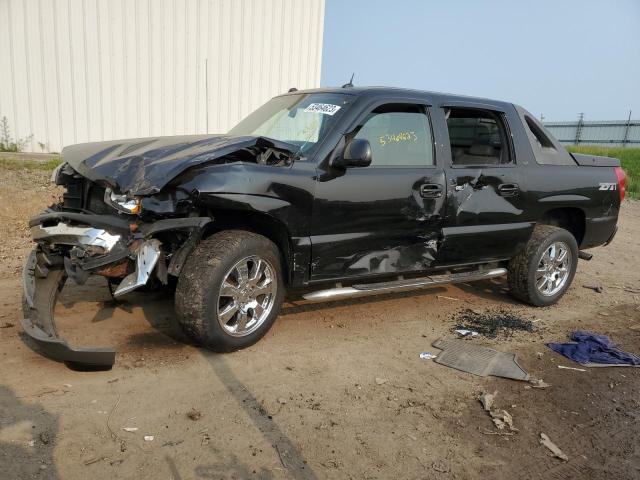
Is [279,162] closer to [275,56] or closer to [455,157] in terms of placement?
[455,157]

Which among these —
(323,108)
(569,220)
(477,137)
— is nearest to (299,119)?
(323,108)

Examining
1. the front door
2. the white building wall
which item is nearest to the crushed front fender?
the front door

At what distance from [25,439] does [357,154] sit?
105 inches

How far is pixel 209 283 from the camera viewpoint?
366 centimetres

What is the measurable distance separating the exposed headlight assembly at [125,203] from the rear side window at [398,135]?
1.77m

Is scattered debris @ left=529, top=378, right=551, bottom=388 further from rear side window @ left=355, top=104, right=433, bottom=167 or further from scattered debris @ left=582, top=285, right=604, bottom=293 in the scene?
scattered debris @ left=582, top=285, right=604, bottom=293

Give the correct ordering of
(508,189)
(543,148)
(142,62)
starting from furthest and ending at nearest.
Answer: (142,62) < (543,148) < (508,189)

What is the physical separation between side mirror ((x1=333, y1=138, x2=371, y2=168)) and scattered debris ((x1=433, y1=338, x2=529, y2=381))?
1.61m

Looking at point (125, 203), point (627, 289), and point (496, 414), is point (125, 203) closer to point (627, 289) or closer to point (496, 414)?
point (496, 414)

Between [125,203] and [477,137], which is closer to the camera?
[125,203]

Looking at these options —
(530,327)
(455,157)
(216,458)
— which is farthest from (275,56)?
(216,458)

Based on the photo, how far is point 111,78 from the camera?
10.2 metres

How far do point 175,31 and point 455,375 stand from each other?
9.18 metres

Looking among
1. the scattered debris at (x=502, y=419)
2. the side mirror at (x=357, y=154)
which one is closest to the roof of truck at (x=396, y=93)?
the side mirror at (x=357, y=154)
